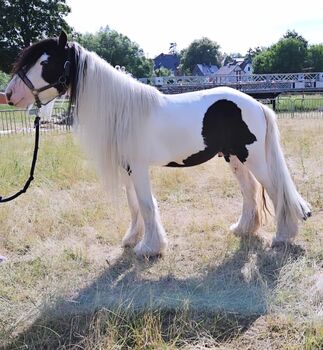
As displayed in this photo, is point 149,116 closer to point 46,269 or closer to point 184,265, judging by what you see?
point 184,265

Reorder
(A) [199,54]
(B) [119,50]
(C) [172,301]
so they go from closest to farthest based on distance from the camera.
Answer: (C) [172,301] → (B) [119,50] → (A) [199,54]

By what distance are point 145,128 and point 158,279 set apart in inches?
51.9

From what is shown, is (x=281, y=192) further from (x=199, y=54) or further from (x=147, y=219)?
(x=199, y=54)

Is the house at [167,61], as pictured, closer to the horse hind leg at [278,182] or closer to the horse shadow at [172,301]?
the horse hind leg at [278,182]

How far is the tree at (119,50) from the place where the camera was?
177 ft

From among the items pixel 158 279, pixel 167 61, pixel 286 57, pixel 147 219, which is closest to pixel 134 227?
pixel 147 219

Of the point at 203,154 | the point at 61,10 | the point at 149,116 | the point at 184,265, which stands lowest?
the point at 184,265

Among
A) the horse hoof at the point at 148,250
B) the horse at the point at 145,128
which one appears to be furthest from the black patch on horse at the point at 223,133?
the horse hoof at the point at 148,250

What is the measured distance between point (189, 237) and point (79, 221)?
1336 millimetres

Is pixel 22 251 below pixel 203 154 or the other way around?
below

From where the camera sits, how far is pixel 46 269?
140 inches

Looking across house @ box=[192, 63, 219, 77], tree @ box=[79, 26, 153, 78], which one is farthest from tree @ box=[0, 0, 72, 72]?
house @ box=[192, 63, 219, 77]

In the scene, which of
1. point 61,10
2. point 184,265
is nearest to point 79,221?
point 184,265

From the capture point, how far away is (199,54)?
3669 inches
